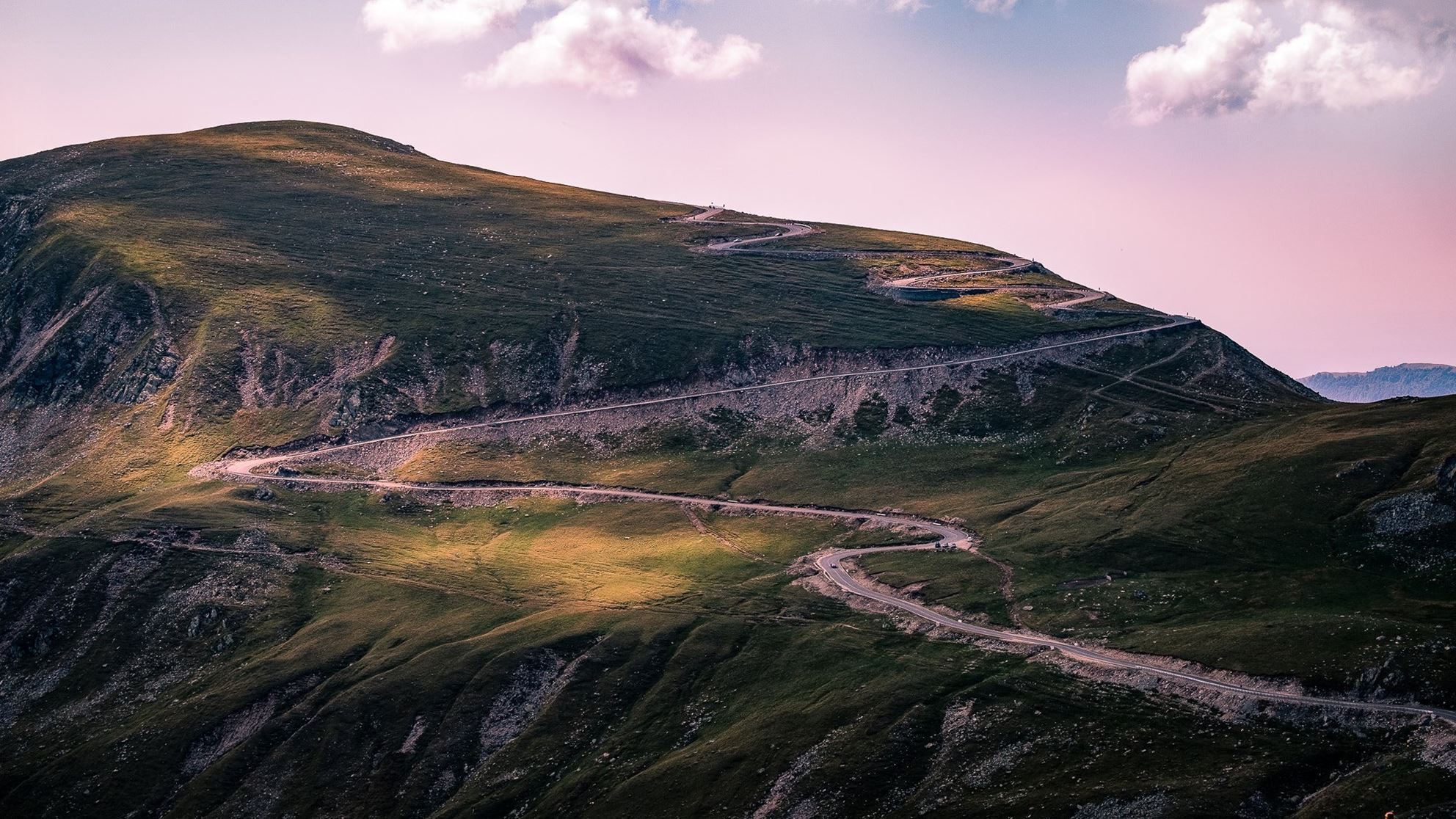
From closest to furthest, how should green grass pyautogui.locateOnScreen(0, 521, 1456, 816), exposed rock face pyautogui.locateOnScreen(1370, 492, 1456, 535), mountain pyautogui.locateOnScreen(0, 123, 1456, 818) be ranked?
green grass pyautogui.locateOnScreen(0, 521, 1456, 816)
mountain pyautogui.locateOnScreen(0, 123, 1456, 818)
exposed rock face pyautogui.locateOnScreen(1370, 492, 1456, 535)

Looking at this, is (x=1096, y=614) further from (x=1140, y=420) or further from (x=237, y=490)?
(x=237, y=490)

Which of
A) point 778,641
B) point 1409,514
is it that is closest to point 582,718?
point 778,641

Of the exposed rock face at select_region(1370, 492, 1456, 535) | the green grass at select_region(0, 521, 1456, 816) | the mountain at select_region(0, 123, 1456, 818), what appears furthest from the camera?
the exposed rock face at select_region(1370, 492, 1456, 535)

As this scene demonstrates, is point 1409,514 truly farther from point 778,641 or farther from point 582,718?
point 582,718

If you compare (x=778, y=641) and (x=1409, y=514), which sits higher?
(x=1409, y=514)

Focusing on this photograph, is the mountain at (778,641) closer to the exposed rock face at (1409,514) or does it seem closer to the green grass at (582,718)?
the green grass at (582,718)

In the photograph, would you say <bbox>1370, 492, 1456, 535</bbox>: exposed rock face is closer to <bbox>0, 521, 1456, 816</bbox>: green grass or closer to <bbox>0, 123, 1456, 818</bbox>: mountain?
<bbox>0, 123, 1456, 818</bbox>: mountain

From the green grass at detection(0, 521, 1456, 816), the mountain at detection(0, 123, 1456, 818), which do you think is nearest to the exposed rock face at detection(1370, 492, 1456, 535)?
the mountain at detection(0, 123, 1456, 818)

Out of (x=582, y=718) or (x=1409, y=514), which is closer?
(x=582, y=718)

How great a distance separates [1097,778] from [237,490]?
166 meters

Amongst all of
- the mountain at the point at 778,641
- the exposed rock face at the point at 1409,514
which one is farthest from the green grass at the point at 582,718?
the exposed rock face at the point at 1409,514

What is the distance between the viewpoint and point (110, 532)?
576 ft

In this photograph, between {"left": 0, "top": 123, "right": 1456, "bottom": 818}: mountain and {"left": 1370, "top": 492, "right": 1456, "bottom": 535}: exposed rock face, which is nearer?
{"left": 0, "top": 123, "right": 1456, "bottom": 818}: mountain

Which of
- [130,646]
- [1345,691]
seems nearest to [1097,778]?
[1345,691]
